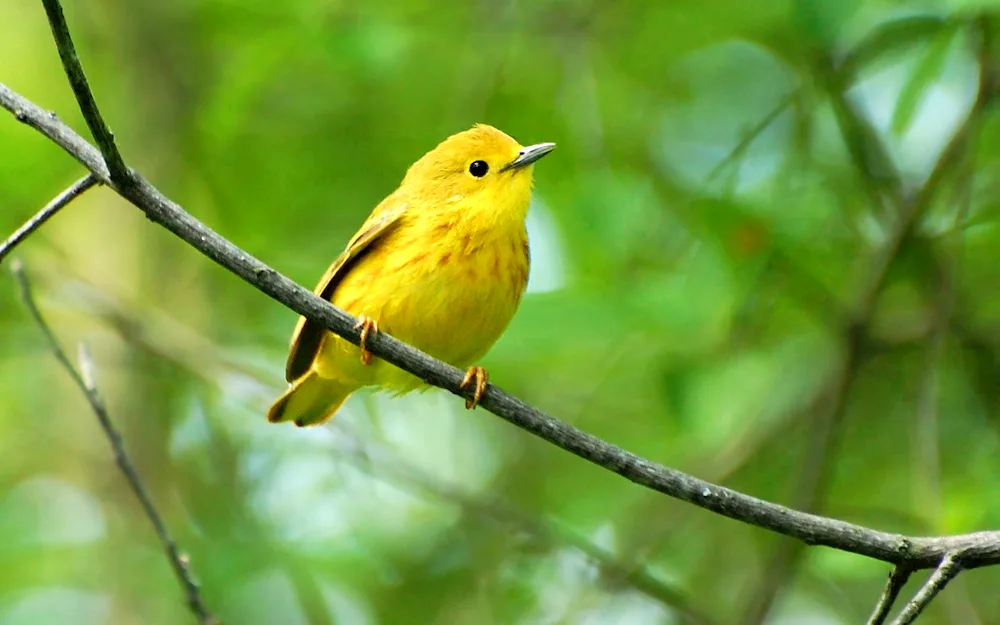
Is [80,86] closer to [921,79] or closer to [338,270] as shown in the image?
[338,270]

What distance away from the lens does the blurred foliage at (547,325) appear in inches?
189

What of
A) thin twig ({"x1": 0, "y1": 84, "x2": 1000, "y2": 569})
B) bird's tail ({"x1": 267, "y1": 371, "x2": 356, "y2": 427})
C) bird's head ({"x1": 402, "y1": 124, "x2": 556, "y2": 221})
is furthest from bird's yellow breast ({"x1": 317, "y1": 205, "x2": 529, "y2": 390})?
thin twig ({"x1": 0, "y1": 84, "x2": 1000, "y2": 569})

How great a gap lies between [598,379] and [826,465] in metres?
1.15

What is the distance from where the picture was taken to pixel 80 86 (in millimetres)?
2375

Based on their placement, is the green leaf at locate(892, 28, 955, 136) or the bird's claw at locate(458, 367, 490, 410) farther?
the green leaf at locate(892, 28, 955, 136)

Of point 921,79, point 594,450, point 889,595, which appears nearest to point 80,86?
point 594,450

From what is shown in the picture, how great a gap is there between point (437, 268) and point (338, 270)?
521mm

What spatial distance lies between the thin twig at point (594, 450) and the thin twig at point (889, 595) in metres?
0.04

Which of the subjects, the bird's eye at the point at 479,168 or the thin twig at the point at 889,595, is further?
the bird's eye at the point at 479,168

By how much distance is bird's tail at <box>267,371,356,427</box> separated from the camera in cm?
489

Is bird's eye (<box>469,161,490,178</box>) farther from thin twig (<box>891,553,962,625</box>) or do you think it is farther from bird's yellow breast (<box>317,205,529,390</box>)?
thin twig (<box>891,553,962,625</box>)

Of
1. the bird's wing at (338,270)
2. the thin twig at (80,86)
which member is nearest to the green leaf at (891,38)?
the bird's wing at (338,270)

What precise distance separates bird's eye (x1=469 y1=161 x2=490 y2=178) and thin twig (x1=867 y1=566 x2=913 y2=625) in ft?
8.07

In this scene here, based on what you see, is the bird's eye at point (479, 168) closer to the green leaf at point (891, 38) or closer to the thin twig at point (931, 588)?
the green leaf at point (891, 38)
